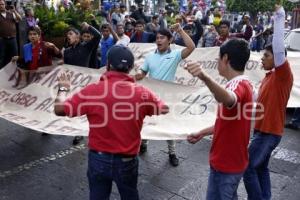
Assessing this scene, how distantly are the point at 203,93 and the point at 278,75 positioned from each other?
164 centimetres

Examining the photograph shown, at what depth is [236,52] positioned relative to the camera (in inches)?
108

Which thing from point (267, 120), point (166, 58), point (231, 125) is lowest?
point (267, 120)

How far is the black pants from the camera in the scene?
9742 millimetres

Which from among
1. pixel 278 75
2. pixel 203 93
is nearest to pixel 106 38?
pixel 203 93

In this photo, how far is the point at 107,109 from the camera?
9.54 ft

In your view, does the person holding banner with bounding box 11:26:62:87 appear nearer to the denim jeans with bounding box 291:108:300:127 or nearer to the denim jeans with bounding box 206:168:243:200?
the denim jeans with bounding box 206:168:243:200

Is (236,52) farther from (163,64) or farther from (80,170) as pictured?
(80,170)

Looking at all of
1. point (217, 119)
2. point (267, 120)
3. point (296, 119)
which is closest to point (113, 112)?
point (217, 119)

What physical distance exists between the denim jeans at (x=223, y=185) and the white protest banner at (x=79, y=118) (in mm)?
1274

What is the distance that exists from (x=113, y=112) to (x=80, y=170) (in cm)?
237

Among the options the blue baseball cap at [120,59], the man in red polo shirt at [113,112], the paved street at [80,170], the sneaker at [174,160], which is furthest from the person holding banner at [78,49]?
the blue baseball cap at [120,59]

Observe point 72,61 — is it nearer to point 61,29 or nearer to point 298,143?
point 61,29

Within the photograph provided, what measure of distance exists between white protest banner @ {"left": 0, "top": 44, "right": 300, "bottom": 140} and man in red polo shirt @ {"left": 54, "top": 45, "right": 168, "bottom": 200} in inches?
54.8

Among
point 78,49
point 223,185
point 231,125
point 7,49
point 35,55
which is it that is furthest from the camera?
point 7,49
